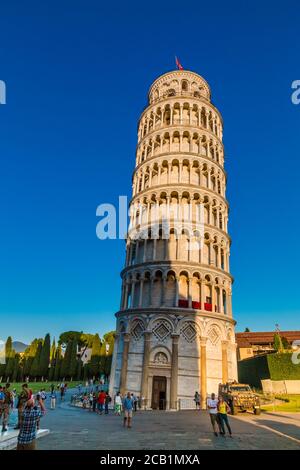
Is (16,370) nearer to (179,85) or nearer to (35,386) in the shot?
(35,386)

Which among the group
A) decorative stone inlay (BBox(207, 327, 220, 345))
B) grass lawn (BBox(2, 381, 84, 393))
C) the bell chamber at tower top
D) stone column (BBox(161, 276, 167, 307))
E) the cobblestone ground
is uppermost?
the bell chamber at tower top

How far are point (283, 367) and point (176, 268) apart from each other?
18072 millimetres

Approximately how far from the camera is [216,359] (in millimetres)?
34438

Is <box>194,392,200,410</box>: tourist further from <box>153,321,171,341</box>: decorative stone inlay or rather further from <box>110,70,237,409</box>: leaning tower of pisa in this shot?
<box>153,321,171,341</box>: decorative stone inlay

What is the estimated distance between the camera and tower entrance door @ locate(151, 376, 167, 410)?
32041mm

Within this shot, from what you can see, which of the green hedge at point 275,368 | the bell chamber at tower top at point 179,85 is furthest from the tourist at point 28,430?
the bell chamber at tower top at point 179,85

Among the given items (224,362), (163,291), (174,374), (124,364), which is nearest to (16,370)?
(124,364)

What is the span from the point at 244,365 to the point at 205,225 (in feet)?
87.5

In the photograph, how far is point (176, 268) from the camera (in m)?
36.1

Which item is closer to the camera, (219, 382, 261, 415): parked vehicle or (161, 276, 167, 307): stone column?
(219, 382, 261, 415): parked vehicle

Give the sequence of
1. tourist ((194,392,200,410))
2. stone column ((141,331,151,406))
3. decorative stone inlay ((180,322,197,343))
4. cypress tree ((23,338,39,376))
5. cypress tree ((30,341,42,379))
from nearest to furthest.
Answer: tourist ((194,392,200,410))
stone column ((141,331,151,406))
decorative stone inlay ((180,322,197,343))
cypress tree ((30,341,42,379))
cypress tree ((23,338,39,376))

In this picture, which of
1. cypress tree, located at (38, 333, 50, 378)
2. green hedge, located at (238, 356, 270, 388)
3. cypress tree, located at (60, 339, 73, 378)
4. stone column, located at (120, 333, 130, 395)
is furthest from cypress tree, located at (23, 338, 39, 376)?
stone column, located at (120, 333, 130, 395)

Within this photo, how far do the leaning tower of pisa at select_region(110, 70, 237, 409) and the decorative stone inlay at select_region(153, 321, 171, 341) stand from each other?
0.32 ft

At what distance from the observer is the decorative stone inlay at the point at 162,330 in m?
33.9
